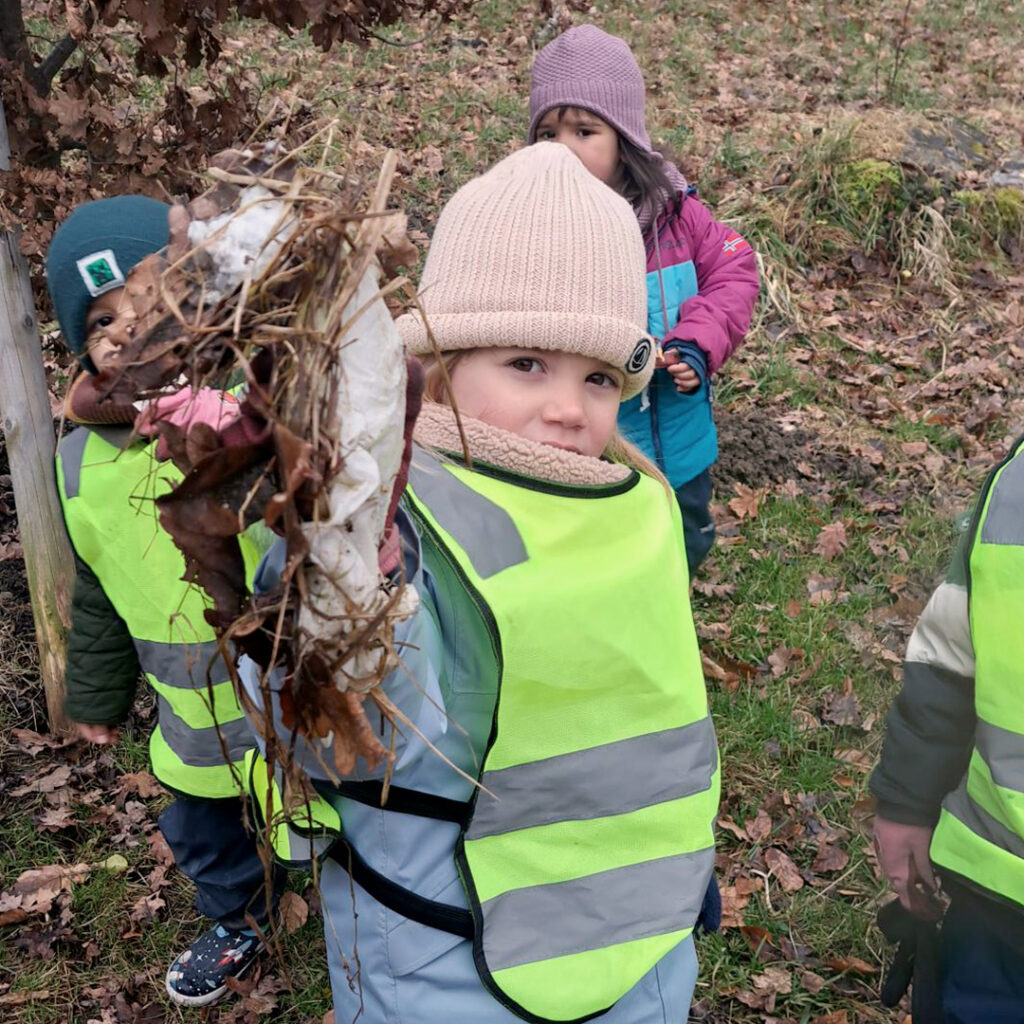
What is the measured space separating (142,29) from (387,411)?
92.9 inches

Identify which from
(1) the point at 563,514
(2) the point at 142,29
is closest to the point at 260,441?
(1) the point at 563,514

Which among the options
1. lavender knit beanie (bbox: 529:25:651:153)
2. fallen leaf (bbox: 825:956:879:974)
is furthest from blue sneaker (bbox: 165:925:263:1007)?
lavender knit beanie (bbox: 529:25:651:153)

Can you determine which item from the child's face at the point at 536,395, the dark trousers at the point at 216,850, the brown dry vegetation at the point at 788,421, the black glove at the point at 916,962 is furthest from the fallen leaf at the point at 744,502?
the child's face at the point at 536,395

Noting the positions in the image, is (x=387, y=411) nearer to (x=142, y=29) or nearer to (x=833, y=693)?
(x=142, y=29)

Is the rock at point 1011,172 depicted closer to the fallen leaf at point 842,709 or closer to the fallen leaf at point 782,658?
the fallen leaf at point 782,658

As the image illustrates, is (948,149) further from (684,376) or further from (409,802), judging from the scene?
(409,802)

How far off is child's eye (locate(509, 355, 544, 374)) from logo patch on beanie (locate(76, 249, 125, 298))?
91 centimetres

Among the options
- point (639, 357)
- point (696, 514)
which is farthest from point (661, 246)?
point (639, 357)

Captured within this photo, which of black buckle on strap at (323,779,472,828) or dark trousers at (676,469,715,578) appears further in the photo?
dark trousers at (676,469,715,578)

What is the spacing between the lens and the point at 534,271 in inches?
69.7

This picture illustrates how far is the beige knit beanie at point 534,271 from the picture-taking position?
176 centimetres

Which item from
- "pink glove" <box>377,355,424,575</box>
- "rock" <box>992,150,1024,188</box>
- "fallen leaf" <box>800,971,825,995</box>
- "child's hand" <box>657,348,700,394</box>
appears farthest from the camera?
"rock" <box>992,150,1024,188</box>

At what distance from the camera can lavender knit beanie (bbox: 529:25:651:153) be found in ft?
11.1

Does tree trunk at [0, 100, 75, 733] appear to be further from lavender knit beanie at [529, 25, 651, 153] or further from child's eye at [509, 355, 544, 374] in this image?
child's eye at [509, 355, 544, 374]
